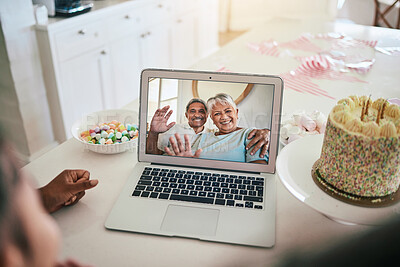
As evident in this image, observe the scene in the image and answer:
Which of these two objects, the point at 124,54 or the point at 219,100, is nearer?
the point at 219,100

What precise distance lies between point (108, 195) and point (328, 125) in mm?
536

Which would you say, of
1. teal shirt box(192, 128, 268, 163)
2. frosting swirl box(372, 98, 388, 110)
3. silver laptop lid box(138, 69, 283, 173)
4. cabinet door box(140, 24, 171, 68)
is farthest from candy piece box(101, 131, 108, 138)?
cabinet door box(140, 24, 171, 68)

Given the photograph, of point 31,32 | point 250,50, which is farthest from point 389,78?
point 31,32

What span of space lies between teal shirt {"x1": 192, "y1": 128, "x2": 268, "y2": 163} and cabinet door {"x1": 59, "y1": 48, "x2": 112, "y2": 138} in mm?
1524

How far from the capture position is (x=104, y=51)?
8.13 ft

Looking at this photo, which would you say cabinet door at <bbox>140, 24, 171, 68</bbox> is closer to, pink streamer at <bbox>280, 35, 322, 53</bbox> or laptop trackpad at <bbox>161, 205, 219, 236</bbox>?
pink streamer at <bbox>280, 35, 322, 53</bbox>

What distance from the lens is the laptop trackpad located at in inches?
31.5

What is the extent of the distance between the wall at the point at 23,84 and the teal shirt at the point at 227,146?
1.29 m

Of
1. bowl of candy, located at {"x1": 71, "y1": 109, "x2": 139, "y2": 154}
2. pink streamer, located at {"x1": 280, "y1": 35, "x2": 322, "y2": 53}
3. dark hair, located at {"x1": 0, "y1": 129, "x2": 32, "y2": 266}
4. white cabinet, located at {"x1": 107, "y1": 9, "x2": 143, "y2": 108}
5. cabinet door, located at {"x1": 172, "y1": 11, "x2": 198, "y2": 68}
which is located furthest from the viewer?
cabinet door, located at {"x1": 172, "y1": 11, "x2": 198, "y2": 68}

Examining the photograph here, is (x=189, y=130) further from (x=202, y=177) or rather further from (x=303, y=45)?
(x=303, y=45)

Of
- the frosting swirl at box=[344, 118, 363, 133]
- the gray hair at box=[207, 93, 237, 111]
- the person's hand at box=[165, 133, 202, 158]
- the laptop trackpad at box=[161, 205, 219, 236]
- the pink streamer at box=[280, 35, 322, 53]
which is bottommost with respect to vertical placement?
the laptop trackpad at box=[161, 205, 219, 236]

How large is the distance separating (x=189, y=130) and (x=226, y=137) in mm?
96

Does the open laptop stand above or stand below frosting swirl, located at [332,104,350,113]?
below

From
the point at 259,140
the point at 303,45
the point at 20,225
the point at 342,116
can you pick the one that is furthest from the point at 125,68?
the point at 20,225
